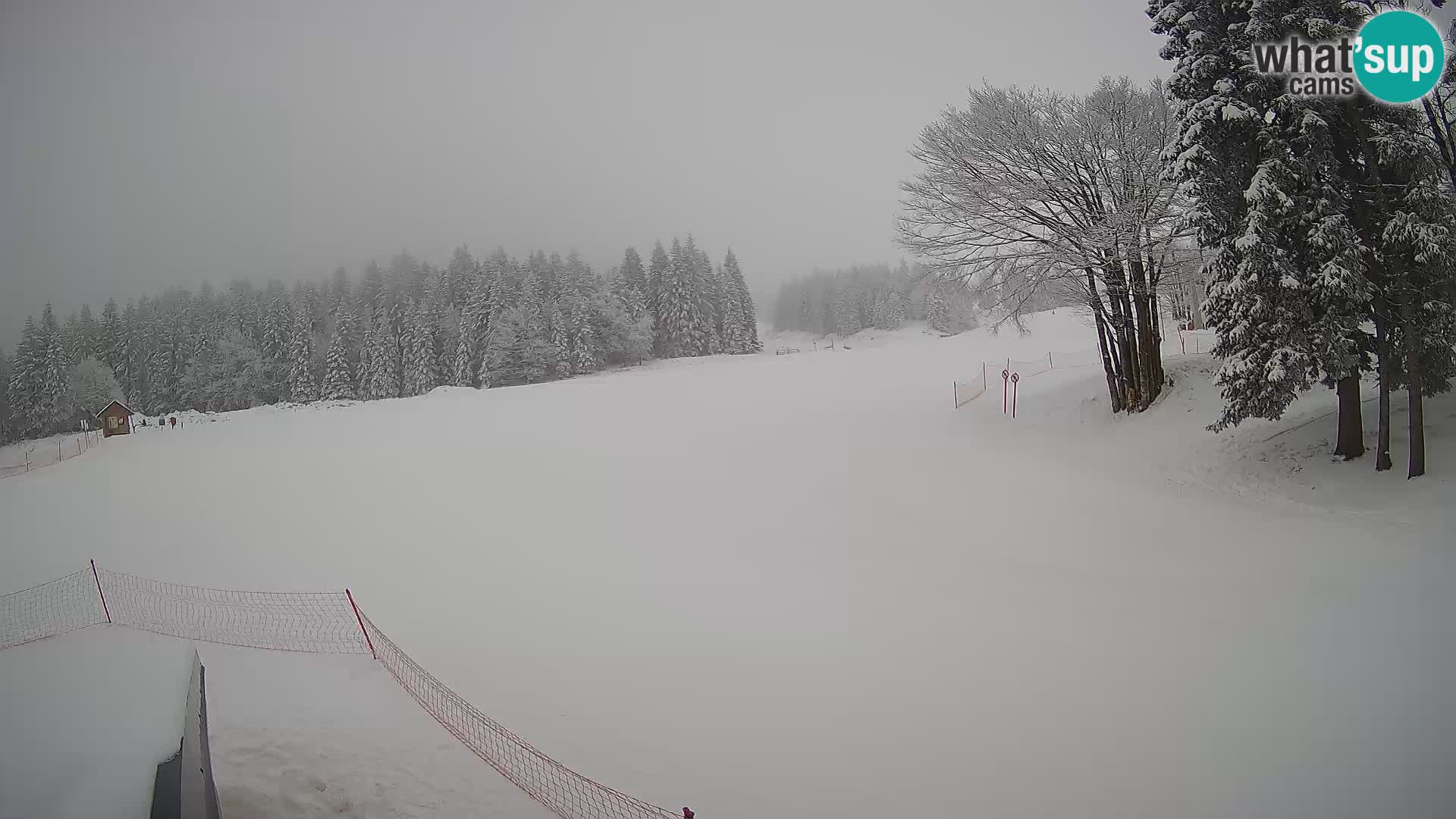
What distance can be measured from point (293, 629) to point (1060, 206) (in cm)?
1858

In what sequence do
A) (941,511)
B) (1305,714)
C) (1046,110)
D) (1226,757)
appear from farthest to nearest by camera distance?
(1046,110), (941,511), (1305,714), (1226,757)

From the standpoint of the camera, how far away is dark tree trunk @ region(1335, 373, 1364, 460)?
30.7ft

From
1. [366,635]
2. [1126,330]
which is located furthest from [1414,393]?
[366,635]

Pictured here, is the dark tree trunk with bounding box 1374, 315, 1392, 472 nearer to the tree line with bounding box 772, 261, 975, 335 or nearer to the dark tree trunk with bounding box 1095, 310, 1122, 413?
the dark tree trunk with bounding box 1095, 310, 1122, 413

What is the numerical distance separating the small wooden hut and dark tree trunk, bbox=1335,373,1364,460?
43.1 metres

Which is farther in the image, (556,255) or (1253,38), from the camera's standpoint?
(556,255)

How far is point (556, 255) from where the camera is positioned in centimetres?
5512

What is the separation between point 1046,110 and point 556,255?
49.0 meters

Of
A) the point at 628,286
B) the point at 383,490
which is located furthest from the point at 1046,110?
the point at 628,286

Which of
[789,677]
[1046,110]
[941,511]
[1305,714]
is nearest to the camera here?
[1305,714]

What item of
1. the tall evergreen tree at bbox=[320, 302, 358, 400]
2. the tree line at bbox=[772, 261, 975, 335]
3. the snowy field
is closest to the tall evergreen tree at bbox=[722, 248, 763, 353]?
the tree line at bbox=[772, 261, 975, 335]

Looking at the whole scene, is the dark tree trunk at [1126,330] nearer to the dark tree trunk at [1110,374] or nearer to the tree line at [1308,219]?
the dark tree trunk at [1110,374]

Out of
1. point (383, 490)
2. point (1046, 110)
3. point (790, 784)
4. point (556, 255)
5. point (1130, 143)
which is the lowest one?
point (790, 784)

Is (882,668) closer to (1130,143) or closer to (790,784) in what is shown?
(790,784)
